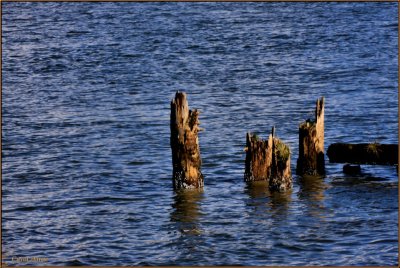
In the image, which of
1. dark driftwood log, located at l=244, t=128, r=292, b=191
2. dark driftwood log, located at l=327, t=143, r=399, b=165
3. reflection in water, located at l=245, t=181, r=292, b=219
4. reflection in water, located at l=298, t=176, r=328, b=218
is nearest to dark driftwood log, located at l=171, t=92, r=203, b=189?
dark driftwood log, located at l=244, t=128, r=292, b=191

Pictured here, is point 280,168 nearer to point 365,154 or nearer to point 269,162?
point 269,162

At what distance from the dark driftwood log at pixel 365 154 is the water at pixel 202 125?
75 centimetres

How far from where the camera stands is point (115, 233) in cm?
2741

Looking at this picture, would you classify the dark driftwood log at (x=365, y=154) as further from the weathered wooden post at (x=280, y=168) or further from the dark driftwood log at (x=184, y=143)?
the dark driftwood log at (x=184, y=143)

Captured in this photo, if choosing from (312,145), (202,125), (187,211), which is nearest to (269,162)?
(312,145)

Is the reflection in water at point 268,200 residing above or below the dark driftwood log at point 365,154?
below

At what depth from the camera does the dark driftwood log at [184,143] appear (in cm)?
2973

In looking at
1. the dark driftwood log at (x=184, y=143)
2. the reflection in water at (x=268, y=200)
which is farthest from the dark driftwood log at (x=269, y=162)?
the dark driftwood log at (x=184, y=143)

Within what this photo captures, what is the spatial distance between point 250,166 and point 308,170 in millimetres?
1881

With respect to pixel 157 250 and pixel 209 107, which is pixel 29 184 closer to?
pixel 157 250

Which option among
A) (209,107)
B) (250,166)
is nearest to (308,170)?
(250,166)

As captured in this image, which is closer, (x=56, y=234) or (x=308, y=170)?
(x=56, y=234)

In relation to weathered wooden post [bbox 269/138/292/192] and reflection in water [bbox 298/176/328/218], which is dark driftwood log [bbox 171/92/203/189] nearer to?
weathered wooden post [bbox 269/138/292/192]

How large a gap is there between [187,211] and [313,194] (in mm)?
3803
